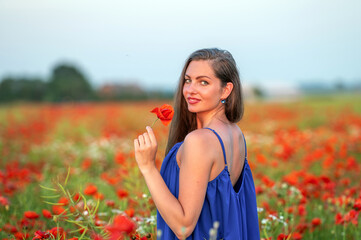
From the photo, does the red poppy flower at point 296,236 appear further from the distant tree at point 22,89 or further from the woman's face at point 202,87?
the distant tree at point 22,89

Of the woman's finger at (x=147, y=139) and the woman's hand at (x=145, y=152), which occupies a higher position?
the woman's finger at (x=147, y=139)

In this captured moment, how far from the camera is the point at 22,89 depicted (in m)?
23.1

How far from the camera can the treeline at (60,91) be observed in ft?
74.6

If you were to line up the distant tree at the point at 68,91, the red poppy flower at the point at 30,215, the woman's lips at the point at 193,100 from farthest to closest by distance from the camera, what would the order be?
the distant tree at the point at 68,91 < the red poppy flower at the point at 30,215 < the woman's lips at the point at 193,100

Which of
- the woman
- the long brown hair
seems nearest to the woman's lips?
the woman

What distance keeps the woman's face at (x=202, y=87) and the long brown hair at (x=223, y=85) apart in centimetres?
3

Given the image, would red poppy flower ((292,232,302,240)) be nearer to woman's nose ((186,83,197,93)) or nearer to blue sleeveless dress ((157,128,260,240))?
blue sleeveless dress ((157,128,260,240))

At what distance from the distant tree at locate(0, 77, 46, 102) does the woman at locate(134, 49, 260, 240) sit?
22528 mm

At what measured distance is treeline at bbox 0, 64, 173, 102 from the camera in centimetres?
2275

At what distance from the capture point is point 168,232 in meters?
1.68

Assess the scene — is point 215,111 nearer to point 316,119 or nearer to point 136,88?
point 316,119

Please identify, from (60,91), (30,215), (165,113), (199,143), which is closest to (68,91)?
(60,91)

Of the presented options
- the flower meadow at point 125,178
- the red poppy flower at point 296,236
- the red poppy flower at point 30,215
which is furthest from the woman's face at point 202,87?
the red poppy flower at point 30,215

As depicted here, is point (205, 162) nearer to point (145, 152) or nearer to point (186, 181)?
point (186, 181)
